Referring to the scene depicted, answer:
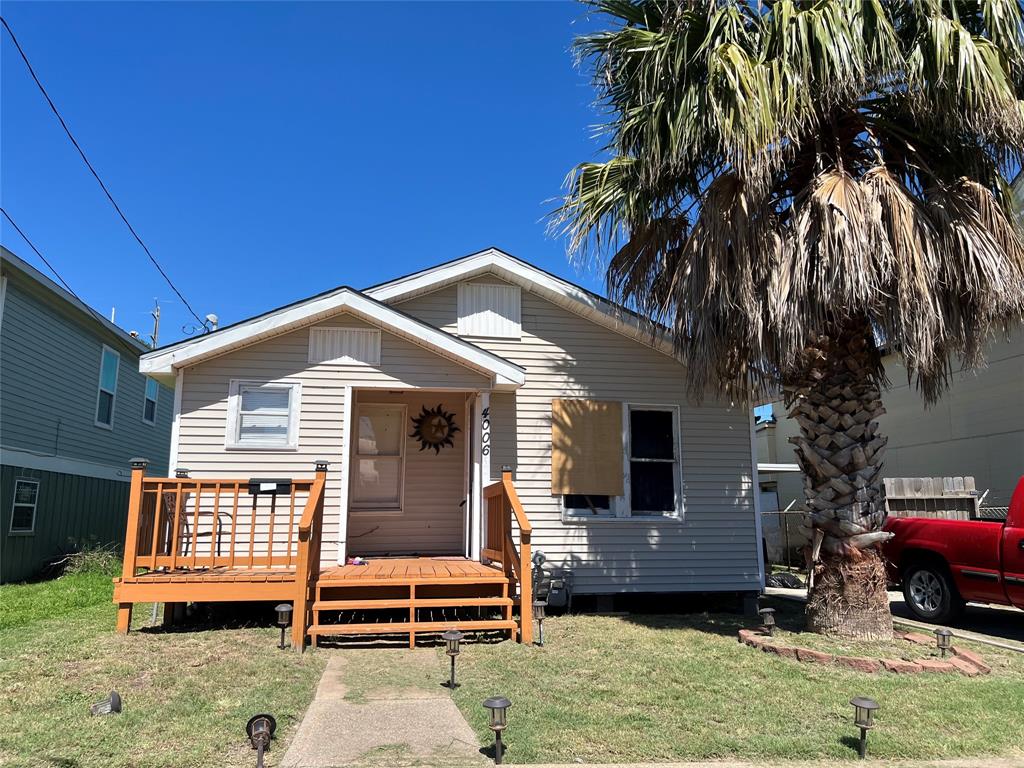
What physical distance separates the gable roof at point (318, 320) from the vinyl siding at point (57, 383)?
4.97 metres

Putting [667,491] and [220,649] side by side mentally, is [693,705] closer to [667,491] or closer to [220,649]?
[220,649]

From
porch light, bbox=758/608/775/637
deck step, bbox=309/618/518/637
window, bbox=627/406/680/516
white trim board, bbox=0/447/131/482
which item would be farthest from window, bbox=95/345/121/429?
porch light, bbox=758/608/775/637

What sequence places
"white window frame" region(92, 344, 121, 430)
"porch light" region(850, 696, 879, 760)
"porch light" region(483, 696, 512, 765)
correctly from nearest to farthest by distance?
"porch light" region(483, 696, 512, 765)
"porch light" region(850, 696, 879, 760)
"white window frame" region(92, 344, 121, 430)

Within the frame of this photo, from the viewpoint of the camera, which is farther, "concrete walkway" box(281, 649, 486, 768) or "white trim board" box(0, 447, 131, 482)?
"white trim board" box(0, 447, 131, 482)

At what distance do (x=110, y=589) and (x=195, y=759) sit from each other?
7935 millimetres

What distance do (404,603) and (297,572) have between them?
1.06 metres

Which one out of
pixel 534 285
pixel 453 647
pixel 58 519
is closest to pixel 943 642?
pixel 453 647

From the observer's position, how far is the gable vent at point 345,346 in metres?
8.62

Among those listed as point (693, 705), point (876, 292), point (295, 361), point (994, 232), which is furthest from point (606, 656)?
point (994, 232)

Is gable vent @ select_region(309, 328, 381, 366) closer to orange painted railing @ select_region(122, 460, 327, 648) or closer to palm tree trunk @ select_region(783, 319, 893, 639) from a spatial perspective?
orange painted railing @ select_region(122, 460, 327, 648)

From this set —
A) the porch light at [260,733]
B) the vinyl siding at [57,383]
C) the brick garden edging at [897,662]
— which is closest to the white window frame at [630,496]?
the brick garden edging at [897,662]

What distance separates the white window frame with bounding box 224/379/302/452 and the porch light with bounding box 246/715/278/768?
4482 millimetres

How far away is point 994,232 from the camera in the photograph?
6.83 m

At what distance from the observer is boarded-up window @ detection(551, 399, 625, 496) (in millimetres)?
9422
